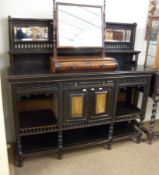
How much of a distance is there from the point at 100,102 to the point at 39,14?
112 cm

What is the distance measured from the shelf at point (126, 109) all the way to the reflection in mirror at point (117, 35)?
806 mm

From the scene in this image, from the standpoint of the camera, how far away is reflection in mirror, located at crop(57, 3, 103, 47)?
2.02 metres

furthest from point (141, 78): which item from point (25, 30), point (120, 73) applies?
point (25, 30)

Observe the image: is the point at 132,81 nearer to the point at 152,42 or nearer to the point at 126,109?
the point at 126,109

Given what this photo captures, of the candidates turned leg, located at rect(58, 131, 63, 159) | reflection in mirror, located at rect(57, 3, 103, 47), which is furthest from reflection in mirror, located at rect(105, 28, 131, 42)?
turned leg, located at rect(58, 131, 63, 159)

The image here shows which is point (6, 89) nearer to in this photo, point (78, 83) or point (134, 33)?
point (78, 83)

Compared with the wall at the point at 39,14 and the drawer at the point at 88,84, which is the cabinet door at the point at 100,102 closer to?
the drawer at the point at 88,84

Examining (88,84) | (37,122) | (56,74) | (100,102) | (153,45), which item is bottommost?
(37,122)

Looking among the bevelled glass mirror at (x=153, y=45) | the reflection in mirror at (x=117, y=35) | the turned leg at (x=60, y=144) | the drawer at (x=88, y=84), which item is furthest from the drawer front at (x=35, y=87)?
the bevelled glass mirror at (x=153, y=45)

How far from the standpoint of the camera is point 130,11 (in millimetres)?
2438

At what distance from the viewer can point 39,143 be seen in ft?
7.06

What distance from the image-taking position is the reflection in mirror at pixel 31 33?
203 centimetres

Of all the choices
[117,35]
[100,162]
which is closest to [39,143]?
[100,162]

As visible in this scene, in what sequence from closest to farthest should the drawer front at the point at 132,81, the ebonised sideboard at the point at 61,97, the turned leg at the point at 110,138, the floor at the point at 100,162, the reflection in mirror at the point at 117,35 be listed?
1. the ebonised sideboard at the point at 61,97
2. the floor at the point at 100,162
3. the drawer front at the point at 132,81
4. the turned leg at the point at 110,138
5. the reflection in mirror at the point at 117,35
